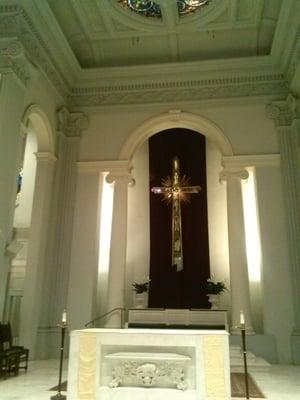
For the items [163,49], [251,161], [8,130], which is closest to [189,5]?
[163,49]

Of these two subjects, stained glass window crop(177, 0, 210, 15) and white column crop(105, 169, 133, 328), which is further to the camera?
white column crop(105, 169, 133, 328)

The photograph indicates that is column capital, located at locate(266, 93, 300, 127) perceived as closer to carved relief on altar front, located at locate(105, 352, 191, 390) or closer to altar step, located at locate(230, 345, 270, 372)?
altar step, located at locate(230, 345, 270, 372)

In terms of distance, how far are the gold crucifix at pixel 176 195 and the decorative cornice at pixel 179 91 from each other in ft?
7.29

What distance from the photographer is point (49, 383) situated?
595 centimetres

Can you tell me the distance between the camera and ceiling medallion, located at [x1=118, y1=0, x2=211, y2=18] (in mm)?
9016

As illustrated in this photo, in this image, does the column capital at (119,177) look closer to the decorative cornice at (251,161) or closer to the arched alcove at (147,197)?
the arched alcove at (147,197)

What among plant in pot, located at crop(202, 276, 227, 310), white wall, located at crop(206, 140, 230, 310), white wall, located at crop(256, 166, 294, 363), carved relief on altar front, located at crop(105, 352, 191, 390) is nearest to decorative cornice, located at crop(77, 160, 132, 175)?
white wall, located at crop(206, 140, 230, 310)

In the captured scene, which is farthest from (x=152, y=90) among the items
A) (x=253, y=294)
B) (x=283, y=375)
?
(x=283, y=375)

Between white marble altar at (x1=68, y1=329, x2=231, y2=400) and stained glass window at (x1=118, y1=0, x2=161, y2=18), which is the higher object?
stained glass window at (x1=118, y1=0, x2=161, y2=18)

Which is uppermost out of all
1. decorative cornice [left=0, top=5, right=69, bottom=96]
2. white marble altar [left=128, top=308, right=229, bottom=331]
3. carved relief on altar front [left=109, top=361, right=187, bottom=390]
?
decorative cornice [left=0, top=5, right=69, bottom=96]

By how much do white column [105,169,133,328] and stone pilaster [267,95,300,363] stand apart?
401 cm

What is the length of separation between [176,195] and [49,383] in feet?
22.2

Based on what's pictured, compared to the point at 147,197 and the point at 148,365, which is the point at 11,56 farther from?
the point at 147,197

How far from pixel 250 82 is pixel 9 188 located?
6.82m
